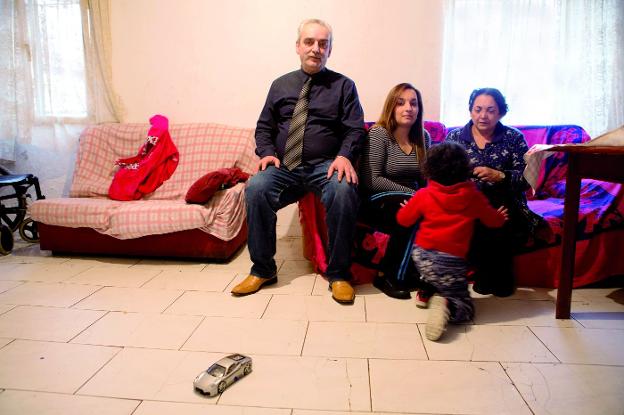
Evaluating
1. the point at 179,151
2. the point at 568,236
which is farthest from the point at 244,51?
the point at 568,236

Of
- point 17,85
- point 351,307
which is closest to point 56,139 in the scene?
point 17,85

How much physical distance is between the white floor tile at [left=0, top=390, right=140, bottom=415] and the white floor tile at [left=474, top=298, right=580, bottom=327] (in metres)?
1.34

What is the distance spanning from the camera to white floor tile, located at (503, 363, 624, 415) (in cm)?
116

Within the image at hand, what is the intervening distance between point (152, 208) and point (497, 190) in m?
1.84

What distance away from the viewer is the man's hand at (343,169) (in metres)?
1.96

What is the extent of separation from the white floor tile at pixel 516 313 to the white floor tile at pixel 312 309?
0.51 m

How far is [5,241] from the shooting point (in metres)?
2.66

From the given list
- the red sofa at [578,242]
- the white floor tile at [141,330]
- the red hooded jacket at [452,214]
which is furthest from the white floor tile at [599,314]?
the white floor tile at [141,330]

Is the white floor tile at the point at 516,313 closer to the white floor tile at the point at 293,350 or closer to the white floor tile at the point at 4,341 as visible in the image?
the white floor tile at the point at 293,350

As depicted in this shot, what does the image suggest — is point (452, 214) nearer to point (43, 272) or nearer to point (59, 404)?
point (59, 404)

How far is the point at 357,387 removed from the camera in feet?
4.17

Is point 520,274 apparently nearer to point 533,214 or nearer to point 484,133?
point 533,214

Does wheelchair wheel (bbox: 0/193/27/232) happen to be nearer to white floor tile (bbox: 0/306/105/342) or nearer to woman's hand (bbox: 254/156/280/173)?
white floor tile (bbox: 0/306/105/342)

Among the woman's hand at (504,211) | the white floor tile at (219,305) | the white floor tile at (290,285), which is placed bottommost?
the white floor tile at (219,305)
